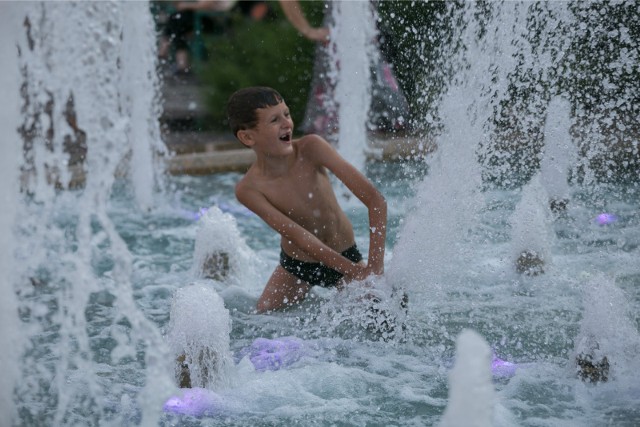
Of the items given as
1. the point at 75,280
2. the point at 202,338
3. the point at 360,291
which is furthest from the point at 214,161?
the point at 202,338

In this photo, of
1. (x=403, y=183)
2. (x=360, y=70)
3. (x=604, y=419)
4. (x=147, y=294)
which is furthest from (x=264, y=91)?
(x=360, y=70)

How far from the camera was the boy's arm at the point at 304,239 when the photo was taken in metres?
3.91

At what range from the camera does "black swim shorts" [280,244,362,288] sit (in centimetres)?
418

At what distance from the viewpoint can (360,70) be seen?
8078 mm

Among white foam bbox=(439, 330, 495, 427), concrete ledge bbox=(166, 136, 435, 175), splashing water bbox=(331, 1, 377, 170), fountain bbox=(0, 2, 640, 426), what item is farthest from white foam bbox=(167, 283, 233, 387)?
splashing water bbox=(331, 1, 377, 170)

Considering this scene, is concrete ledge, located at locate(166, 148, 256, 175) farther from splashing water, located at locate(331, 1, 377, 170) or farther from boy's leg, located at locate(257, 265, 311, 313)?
boy's leg, located at locate(257, 265, 311, 313)

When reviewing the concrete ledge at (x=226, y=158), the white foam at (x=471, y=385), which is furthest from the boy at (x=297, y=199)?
the concrete ledge at (x=226, y=158)

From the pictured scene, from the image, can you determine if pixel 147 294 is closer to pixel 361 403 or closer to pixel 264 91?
pixel 264 91

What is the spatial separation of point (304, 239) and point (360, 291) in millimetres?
314

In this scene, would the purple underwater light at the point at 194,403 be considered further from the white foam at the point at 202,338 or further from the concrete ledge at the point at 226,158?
the concrete ledge at the point at 226,158

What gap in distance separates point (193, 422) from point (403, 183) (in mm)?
4431

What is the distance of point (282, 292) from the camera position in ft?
14.3

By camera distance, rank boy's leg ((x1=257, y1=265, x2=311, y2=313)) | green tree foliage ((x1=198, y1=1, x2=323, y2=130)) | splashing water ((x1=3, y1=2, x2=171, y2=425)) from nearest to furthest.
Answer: splashing water ((x1=3, y1=2, x2=171, y2=425)) → boy's leg ((x1=257, y1=265, x2=311, y2=313)) → green tree foliage ((x1=198, y1=1, x2=323, y2=130))

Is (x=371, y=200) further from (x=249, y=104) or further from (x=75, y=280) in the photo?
(x=75, y=280)
